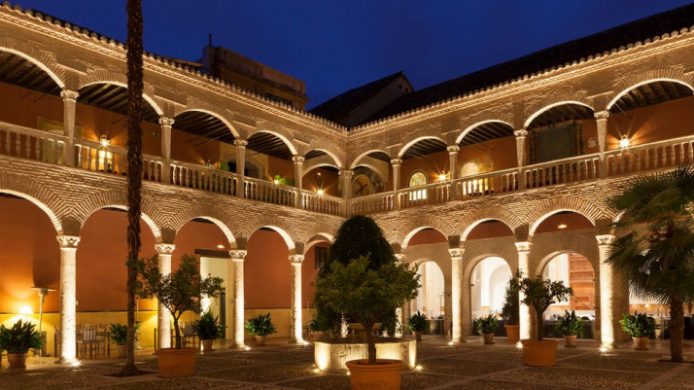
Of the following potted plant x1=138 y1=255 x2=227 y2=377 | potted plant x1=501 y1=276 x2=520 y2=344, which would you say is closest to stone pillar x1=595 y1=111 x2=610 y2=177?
potted plant x1=501 y1=276 x2=520 y2=344

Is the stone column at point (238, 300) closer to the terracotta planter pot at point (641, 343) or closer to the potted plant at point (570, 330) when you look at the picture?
the potted plant at point (570, 330)

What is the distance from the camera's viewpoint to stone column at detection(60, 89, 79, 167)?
14.6 meters

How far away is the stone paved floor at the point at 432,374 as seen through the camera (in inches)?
416

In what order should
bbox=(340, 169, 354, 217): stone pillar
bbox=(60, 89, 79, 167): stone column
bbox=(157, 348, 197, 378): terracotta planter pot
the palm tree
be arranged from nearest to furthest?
bbox=(157, 348, 197, 378): terracotta planter pot < the palm tree < bbox=(60, 89, 79, 167): stone column < bbox=(340, 169, 354, 217): stone pillar

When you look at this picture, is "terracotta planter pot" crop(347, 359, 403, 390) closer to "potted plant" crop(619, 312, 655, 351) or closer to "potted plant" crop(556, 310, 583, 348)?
"potted plant" crop(619, 312, 655, 351)

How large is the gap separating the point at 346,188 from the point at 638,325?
10.6 metres

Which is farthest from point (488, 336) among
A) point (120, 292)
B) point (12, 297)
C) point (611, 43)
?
point (12, 297)

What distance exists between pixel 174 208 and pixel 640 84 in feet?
40.5

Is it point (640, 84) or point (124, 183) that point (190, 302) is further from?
point (640, 84)

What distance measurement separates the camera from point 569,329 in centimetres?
1733

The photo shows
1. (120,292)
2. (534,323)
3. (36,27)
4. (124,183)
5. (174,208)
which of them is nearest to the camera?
(36,27)

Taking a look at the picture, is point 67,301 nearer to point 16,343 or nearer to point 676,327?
point 16,343

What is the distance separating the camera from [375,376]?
9031 millimetres

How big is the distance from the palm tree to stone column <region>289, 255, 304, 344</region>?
32.5 ft
